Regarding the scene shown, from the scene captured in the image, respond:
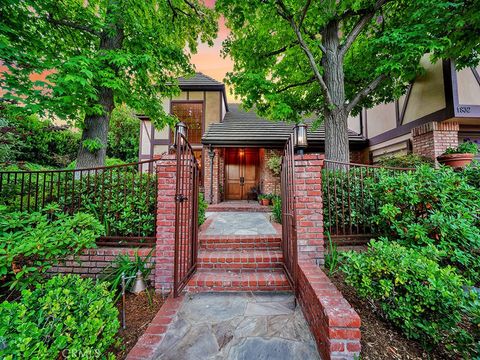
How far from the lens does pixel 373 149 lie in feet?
27.3

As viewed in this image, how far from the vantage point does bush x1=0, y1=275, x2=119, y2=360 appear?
99cm

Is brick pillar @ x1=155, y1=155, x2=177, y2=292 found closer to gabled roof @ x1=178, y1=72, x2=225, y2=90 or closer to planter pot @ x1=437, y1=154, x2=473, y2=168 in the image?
planter pot @ x1=437, y1=154, x2=473, y2=168

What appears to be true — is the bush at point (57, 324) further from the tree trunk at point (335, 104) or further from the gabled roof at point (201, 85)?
the gabled roof at point (201, 85)

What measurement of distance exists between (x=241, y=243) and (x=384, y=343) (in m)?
2.10

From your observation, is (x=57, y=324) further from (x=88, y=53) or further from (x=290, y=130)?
(x=290, y=130)

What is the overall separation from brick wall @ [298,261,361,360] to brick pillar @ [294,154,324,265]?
2.04ft

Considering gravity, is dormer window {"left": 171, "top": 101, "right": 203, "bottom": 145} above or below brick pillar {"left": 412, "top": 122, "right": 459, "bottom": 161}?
above

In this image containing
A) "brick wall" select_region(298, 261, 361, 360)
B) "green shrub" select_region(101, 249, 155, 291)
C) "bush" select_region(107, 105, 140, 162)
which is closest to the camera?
"brick wall" select_region(298, 261, 361, 360)

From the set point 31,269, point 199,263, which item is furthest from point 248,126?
point 31,269

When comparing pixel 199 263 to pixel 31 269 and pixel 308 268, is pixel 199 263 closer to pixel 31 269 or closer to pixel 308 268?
pixel 308 268

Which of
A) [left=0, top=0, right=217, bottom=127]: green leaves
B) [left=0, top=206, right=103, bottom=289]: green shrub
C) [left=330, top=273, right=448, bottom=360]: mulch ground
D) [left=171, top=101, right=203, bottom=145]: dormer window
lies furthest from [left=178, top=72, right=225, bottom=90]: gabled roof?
[left=330, top=273, right=448, bottom=360]: mulch ground

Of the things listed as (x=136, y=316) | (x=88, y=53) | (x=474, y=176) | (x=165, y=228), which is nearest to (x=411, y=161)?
(x=474, y=176)

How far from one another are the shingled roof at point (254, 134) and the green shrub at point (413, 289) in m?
6.47

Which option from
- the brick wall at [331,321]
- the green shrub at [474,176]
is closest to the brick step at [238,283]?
the brick wall at [331,321]
